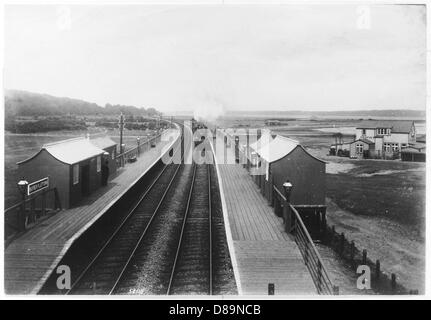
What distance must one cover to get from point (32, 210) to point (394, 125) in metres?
33.4

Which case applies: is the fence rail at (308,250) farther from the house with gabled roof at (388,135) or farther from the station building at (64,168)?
the house with gabled roof at (388,135)

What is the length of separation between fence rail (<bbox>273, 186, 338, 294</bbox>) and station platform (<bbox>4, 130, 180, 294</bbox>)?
613 centimetres

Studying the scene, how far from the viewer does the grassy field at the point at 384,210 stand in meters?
15.2

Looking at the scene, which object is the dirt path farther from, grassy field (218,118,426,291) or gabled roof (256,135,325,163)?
gabled roof (256,135,325,163)

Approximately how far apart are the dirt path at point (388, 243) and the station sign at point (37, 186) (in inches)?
485

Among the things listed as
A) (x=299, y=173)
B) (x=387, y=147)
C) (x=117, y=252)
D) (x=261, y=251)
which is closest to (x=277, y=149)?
(x=299, y=173)

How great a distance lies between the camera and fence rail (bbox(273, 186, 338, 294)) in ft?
27.0

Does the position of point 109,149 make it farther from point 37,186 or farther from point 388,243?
point 388,243

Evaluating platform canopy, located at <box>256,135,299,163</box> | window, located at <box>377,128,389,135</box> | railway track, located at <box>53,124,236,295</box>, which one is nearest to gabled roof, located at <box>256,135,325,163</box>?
platform canopy, located at <box>256,135,299,163</box>

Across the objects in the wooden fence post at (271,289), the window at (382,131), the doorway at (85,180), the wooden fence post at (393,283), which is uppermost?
the window at (382,131)

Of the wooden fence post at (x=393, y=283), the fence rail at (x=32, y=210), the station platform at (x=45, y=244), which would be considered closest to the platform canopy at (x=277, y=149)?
the wooden fence post at (x=393, y=283)
